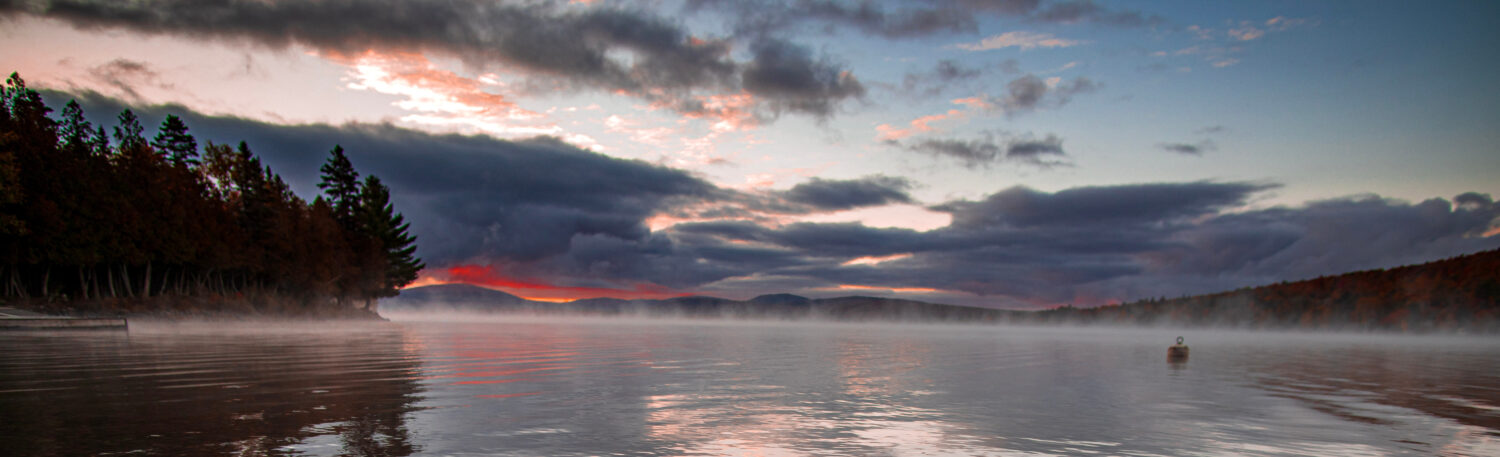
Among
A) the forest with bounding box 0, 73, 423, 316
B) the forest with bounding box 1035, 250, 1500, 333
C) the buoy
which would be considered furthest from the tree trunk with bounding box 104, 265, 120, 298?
the forest with bounding box 1035, 250, 1500, 333

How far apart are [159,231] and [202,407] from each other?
70.0 m

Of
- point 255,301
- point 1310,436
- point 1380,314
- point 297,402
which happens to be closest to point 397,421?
point 297,402

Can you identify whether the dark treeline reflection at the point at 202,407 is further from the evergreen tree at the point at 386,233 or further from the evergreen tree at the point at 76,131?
the evergreen tree at the point at 386,233

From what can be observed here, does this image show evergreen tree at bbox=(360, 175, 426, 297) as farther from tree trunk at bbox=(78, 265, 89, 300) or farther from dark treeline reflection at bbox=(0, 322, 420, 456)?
dark treeline reflection at bbox=(0, 322, 420, 456)

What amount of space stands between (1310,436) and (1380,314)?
205002 millimetres

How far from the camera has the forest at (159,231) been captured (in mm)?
60281

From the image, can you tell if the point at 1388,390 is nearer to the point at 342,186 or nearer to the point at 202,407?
the point at 202,407

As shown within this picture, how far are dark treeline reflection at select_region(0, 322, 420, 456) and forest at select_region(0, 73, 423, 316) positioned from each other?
45583 mm

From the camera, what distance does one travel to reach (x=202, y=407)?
1470cm

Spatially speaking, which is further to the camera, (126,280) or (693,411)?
(126,280)

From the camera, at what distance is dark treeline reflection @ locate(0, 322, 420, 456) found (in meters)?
10.9

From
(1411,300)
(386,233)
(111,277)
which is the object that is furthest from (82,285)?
(1411,300)

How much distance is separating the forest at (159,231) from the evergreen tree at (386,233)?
0.54 meters

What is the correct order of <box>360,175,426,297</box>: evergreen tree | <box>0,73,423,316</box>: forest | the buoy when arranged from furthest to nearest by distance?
<box>360,175,426,297</box>: evergreen tree → <box>0,73,423,316</box>: forest → the buoy
